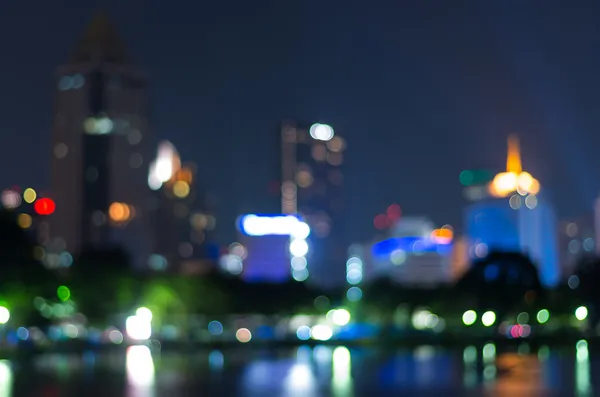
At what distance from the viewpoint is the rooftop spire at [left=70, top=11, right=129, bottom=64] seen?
165m

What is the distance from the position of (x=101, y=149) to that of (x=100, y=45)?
15.5 meters

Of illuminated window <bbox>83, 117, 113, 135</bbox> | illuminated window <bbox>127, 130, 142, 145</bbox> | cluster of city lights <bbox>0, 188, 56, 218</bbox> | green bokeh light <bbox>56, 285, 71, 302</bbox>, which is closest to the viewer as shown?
green bokeh light <bbox>56, 285, 71, 302</bbox>

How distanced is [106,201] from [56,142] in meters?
11.0

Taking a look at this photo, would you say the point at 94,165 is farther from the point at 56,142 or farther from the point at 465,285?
the point at 465,285

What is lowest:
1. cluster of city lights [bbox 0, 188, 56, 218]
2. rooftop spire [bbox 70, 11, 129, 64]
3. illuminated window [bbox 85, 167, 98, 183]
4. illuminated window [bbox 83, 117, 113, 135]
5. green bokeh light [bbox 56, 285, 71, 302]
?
green bokeh light [bbox 56, 285, 71, 302]

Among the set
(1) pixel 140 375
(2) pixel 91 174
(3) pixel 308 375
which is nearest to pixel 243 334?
(1) pixel 140 375

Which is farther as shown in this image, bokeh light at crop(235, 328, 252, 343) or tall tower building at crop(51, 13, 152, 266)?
tall tower building at crop(51, 13, 152, 266)

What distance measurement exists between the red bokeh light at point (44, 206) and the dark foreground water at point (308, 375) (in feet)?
348

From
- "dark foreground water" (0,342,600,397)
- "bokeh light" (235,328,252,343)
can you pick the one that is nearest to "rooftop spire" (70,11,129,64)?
"bokeh light" (235,328,252,343)

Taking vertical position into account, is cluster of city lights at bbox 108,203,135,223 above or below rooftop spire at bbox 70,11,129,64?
below

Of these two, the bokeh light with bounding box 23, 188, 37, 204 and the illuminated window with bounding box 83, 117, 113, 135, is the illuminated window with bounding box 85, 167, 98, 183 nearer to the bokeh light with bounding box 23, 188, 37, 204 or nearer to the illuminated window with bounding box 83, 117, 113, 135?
the illuminated window with bounding box 83, 117, 113, 135

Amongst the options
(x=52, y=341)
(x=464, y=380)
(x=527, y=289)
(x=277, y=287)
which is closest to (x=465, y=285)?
(x=527, y=289)

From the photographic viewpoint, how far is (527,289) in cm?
8719

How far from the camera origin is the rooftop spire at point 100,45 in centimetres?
16525
